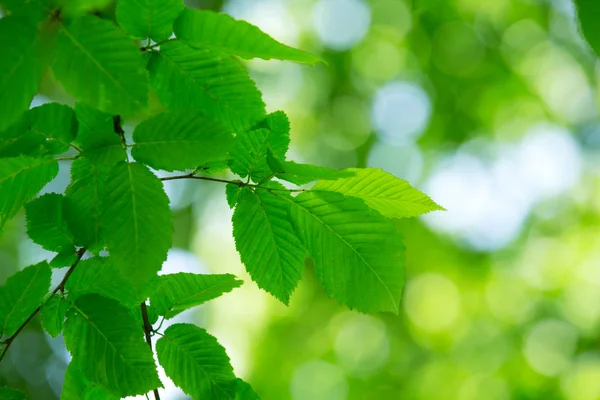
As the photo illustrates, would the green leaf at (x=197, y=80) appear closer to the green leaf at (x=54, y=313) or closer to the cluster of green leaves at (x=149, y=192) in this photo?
the cluster of green leaves at (x=149, y=192)

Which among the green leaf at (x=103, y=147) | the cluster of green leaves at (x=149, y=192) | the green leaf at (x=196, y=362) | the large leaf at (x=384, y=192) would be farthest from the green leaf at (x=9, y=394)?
the large leaf at (x=384, y=192)

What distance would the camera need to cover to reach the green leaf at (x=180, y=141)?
1.66 feet

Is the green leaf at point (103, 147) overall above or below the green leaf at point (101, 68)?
below

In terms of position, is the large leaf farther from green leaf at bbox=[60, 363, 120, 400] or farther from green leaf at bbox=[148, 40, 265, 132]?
green leaf at bbox=[60, 363, 120, 400]

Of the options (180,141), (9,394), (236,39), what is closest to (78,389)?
(9,394)

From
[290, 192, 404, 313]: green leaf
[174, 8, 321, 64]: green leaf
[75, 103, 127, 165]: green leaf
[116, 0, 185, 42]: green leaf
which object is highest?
[116, 0, 185, 42]: green leaf

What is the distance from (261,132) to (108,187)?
179 mm

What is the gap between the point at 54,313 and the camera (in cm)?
57

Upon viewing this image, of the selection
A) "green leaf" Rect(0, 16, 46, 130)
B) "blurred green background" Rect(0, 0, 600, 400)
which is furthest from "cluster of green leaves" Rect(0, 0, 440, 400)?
"blurred green background" Rect(0, 0, 600, 400)

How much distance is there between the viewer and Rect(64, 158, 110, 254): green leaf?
529 mm

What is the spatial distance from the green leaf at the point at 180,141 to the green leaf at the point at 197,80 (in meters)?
0.04

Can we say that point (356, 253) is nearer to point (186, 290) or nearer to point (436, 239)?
point (186, 290)

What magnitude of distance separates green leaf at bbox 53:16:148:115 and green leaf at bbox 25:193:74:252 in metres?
0.18

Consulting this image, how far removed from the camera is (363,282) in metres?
0.55
